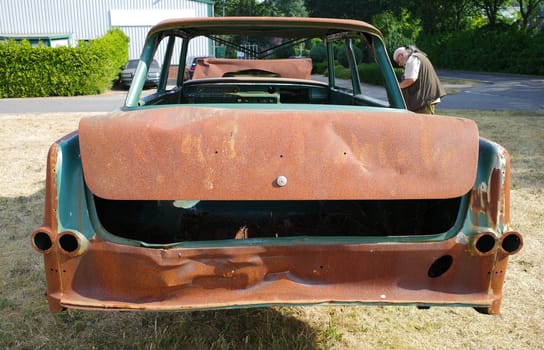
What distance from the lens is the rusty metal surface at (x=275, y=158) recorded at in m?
1.95

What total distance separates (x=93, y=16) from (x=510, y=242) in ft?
99.2

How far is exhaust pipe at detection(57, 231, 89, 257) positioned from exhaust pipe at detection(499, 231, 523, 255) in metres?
1.62

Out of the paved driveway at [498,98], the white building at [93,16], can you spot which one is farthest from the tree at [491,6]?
the white building at [93,16]

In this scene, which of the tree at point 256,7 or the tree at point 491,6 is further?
the tree at point 256,7

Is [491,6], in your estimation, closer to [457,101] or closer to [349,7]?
[349,7]

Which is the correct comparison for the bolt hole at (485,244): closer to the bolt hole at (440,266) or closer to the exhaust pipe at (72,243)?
the bolt hole at (440,266)

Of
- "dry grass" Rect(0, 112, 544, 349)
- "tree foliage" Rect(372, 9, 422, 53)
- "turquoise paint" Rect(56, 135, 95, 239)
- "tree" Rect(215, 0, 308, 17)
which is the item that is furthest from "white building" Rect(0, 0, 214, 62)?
"tree" Rect(215, 0, 308, 17)

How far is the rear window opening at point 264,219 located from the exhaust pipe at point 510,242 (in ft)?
1.80

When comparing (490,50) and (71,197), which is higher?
(71,197)

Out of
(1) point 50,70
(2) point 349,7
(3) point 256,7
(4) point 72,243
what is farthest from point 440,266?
(3) point 256,7

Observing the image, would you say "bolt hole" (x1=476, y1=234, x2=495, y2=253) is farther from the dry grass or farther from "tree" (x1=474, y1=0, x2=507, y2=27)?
"tree" (x1=474, y1=0, x2=507, y2=27)

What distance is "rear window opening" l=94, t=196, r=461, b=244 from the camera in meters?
2.62

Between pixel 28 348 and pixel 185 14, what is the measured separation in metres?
28.0

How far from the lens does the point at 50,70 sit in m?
19.6
